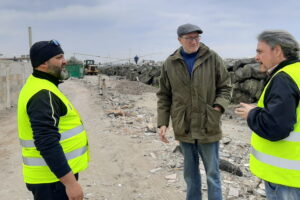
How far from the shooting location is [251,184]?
14.8 feet

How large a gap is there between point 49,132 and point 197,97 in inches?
62.5

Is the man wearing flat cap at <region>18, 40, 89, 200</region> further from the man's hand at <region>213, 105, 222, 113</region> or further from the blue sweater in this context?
the man's hand at <region>213, 105, 222, 113</region>

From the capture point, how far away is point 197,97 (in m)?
2.99

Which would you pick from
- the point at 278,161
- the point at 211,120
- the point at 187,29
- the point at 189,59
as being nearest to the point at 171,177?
the point at 211,120

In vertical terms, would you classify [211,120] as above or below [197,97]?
below

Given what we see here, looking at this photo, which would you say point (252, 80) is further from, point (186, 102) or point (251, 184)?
point (186, 102)

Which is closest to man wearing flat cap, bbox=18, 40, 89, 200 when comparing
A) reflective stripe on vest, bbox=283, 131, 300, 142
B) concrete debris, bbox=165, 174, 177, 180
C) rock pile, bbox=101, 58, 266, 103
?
reflective stripe on vest, bbox=283, 131, 300, 142

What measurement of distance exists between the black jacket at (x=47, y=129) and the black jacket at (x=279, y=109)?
138 centimetres

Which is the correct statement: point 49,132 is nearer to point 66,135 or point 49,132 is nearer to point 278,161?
point 66,135

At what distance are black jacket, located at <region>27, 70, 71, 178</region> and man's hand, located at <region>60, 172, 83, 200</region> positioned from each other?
1.7 inches

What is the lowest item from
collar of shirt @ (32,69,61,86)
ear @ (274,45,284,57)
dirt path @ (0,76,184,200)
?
dirt path @ (0,76,184,200)

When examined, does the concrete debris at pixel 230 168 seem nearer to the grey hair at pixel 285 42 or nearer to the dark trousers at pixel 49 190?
the grey hair at pixel 285 42

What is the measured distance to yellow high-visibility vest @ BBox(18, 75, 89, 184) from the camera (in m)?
2.04

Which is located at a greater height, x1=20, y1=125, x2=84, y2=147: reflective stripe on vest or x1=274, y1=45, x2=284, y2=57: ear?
x1=274, y1=45, x2=284, y2=57: ear
